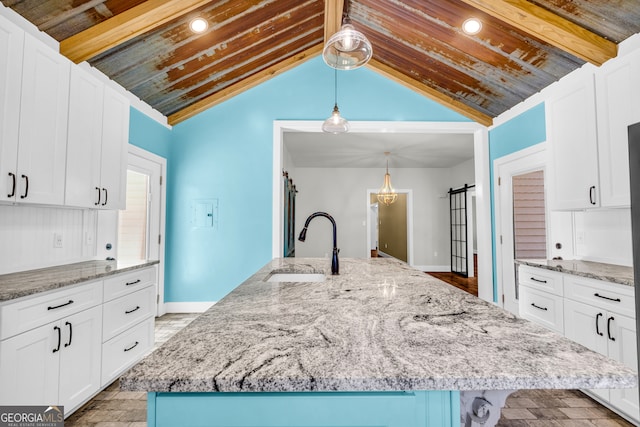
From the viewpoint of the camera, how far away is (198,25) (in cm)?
270

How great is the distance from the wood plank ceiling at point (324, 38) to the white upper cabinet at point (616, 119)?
0.43m

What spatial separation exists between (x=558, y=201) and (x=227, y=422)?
2.91 meters

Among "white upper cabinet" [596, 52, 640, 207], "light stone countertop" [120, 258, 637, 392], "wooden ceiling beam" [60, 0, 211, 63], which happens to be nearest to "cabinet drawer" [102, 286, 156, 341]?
"light stone countertop" [120, 258, 637, 392]

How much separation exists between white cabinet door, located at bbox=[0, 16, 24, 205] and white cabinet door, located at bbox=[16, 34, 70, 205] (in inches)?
1.2

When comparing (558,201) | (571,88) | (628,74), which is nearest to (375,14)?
(571,88)

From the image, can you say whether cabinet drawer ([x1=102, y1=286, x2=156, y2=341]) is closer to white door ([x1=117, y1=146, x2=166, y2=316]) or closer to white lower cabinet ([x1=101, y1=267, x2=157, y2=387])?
white lower cabinet ([x1=101, y1=267, x2=157, y2=387])

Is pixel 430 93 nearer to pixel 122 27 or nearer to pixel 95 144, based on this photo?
pixel 122 27

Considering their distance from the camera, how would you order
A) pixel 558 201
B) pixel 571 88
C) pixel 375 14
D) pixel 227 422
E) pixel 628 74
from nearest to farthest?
1. pixel 227 422
2. pixel 628 74
3. pixel 571 88
4. pixel 558 201
5. pixel 375 14

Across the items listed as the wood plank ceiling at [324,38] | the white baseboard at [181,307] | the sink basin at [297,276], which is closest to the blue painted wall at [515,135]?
the wood plank ceiling at [324,38]

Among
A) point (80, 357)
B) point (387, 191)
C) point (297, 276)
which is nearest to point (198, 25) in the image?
point (297, 276)

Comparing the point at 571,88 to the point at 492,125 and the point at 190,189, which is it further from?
the point at 190,189

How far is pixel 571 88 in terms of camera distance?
2348 millimetres

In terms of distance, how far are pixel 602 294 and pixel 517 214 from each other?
1925 mm

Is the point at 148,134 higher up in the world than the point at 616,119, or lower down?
higher up
